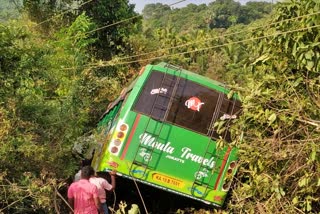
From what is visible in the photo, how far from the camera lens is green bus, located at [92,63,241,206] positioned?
285 inches

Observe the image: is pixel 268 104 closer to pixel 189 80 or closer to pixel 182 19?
pixel 189 80

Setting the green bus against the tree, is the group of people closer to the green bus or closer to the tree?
the green bus

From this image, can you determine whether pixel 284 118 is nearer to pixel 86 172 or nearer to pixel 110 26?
pixel 86 172

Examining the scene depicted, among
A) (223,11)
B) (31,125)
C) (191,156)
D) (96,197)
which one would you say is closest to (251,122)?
(191,156)

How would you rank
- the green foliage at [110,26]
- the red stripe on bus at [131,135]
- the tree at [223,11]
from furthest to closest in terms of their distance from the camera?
1. the tree at [223,11]
2. the green foliage at [110,26]
3. the red stripe on bus at [131,135]

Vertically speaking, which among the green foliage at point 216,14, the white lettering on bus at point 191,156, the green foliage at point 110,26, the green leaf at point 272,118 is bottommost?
the white lettering on bus at point 191,156

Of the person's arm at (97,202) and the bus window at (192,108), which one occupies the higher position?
the bus window at (192,108)

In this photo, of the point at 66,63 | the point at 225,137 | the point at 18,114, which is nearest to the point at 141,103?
the point at 225,137

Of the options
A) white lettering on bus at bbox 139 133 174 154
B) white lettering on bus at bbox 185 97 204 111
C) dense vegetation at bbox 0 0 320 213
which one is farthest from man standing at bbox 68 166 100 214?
white lettering on bus at bbox 185 97 204 111

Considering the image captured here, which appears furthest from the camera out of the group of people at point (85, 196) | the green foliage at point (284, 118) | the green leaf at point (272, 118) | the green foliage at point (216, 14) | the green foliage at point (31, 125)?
the green foliage at point (216, 14)

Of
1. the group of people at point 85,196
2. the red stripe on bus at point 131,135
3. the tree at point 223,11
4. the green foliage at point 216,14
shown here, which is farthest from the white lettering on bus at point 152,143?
the tree at point 223,11

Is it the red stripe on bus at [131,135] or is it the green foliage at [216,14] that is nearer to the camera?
the red stripe on bus at [131,135]

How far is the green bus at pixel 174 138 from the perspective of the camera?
7.24 metres

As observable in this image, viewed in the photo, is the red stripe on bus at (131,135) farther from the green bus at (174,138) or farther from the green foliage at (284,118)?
the green foliage at (284,118)
